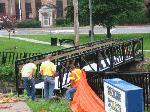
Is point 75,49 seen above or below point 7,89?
above

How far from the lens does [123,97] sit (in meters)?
10.5

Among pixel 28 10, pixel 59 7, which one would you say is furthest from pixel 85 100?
pixel 28 10

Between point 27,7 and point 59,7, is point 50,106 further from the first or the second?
point 27,7

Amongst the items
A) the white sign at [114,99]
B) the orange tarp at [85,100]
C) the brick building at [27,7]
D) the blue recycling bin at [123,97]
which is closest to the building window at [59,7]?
the brick building at [27,7]

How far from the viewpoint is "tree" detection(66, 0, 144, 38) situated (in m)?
48.2

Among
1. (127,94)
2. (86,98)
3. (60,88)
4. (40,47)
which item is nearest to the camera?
(127,94)

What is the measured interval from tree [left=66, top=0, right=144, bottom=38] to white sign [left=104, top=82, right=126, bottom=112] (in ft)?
120

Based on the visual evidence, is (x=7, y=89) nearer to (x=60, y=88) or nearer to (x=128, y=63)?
(x=60, y=88)

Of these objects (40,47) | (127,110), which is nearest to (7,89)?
(127,110)

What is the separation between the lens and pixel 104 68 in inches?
961

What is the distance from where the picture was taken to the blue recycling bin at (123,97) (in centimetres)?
1030

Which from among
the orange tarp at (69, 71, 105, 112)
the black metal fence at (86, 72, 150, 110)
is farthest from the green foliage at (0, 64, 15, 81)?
the orange tarp at (69, 71, 105, 112)

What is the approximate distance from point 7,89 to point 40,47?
17249 mm

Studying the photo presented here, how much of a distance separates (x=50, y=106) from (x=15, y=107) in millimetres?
1177
